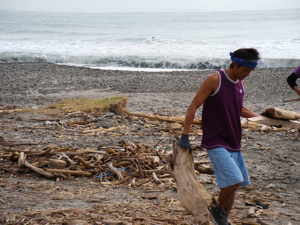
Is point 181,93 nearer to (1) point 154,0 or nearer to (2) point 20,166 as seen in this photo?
(2) point 20,166

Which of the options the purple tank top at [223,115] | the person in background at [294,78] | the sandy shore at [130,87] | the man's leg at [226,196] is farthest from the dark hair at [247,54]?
the sandy shore at [130,87]

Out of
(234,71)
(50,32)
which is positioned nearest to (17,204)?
(234,71)

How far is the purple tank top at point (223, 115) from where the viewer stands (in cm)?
386

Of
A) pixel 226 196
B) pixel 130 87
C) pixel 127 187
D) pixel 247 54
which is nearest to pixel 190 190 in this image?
pixel 226 196

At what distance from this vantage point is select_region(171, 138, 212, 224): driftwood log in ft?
13.4

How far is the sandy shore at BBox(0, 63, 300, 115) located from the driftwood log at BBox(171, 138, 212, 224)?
23.5 feet

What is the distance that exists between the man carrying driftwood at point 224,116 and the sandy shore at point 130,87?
7336 millimetres

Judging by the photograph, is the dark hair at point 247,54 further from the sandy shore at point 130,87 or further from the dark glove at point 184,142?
the sandy shore at point 130,87

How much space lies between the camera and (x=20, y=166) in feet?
19.5

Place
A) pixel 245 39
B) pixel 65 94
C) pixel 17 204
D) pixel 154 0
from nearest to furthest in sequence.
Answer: pixel 17 204 < pixel 65 94 < pixel 245 39 < pixel 154 0

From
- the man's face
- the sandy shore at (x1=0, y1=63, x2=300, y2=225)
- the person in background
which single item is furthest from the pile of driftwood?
the man's face

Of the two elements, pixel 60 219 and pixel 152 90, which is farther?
pixel 152 90

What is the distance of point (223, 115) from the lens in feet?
12.7

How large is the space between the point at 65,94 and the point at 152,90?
297cm
